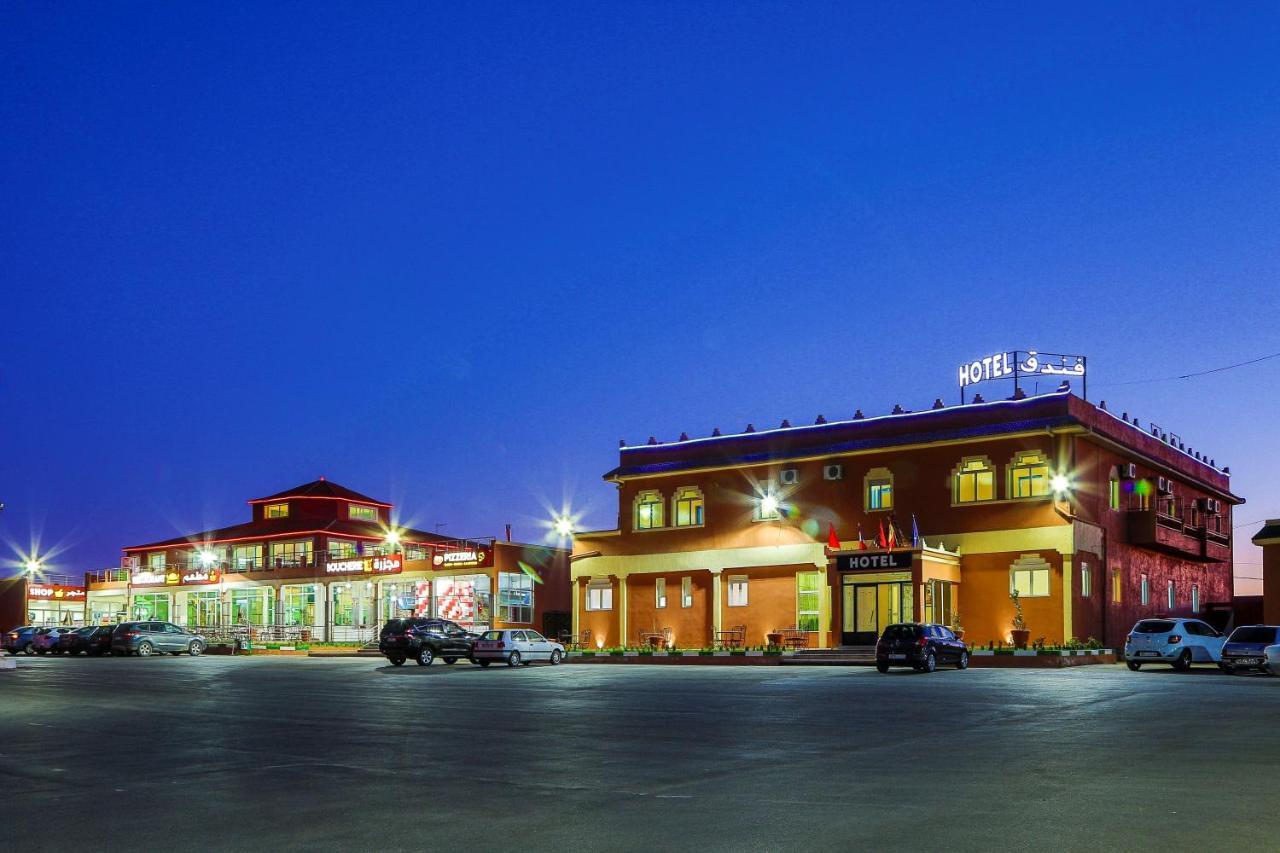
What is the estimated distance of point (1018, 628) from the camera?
39.9m

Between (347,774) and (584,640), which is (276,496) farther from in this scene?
(347,774)

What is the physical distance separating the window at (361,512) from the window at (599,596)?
29.8 metres

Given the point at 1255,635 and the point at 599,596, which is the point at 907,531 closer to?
the point at 1255,635

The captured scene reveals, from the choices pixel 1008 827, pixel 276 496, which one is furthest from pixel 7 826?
pixel 276 496

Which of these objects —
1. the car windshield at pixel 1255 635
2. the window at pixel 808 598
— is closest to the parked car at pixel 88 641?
the window at pixel 808 598

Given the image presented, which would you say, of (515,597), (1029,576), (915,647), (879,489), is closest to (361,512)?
(515,597)

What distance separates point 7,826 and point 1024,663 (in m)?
31.4

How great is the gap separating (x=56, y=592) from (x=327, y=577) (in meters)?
32.0

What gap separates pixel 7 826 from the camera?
31.2ft

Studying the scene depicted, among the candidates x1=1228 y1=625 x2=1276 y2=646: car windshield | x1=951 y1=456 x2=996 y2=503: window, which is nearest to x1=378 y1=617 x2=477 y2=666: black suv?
x1=951 y1=456 x2=996 y2=503: window

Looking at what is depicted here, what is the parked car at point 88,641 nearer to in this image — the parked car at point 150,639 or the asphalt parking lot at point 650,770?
the parked car at point 150,639

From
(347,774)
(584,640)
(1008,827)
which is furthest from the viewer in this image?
(584,640)

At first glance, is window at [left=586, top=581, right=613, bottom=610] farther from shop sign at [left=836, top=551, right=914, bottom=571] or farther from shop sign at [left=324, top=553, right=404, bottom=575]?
shop sign at [left=324, top=553, right=404, bottom=575]

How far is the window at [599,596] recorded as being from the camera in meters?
50.9
